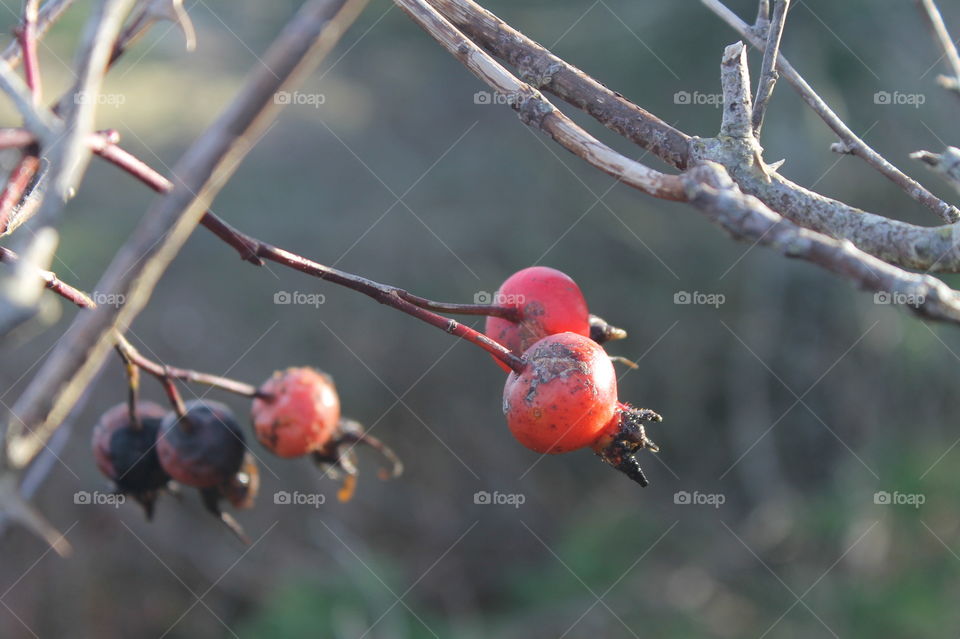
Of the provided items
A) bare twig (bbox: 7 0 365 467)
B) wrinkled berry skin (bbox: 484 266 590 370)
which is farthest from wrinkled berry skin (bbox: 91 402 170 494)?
bare twig (bbox: 7 0 365 467)

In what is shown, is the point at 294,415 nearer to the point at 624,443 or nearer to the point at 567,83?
the point at 624,443

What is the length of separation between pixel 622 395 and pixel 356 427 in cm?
257

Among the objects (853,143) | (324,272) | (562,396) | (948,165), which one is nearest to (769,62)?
(853,143)

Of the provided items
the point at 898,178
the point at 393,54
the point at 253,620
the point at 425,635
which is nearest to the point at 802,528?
the point at 425,635

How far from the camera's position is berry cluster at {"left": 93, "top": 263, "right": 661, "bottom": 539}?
38.1 inches

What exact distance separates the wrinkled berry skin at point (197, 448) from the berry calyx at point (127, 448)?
2.3 inches

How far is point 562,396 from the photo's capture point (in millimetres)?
956

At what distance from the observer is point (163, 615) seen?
11.9ft

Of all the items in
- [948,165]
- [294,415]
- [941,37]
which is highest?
[941,37]

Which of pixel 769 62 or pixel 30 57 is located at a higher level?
pixel 769 62

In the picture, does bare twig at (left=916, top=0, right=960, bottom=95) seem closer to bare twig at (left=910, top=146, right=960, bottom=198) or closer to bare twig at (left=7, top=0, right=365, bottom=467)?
bare twig at (left=910, top=146, right=960, bottom=198)

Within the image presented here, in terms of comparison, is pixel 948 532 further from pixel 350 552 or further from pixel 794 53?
pixel 350 552

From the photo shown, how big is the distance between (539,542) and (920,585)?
1671 millimetres

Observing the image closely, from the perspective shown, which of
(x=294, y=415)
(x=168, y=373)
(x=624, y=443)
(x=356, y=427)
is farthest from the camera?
(x=356, y=427)
